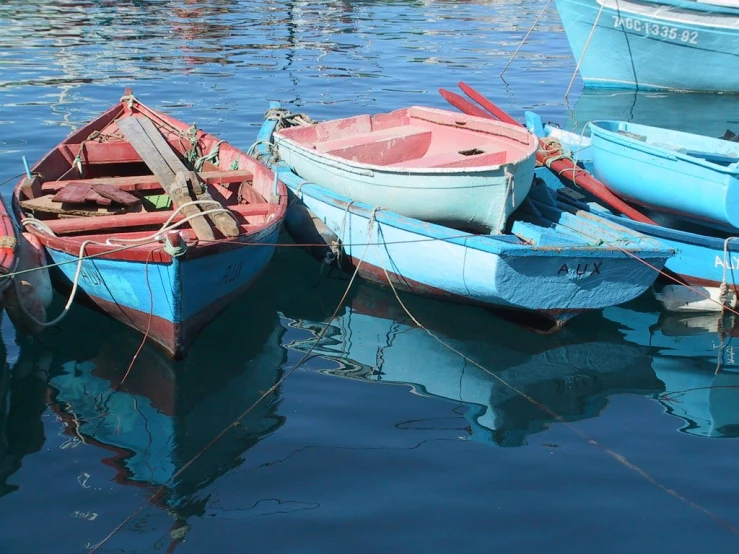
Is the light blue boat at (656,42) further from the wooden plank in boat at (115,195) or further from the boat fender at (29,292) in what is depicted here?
the boat fender at (29,292)

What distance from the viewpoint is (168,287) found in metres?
5.91

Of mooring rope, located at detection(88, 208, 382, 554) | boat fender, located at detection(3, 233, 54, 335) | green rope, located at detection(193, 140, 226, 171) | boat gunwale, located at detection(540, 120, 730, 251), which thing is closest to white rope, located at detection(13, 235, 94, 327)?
boat fender, located at detection(3, 233, 54, 335)

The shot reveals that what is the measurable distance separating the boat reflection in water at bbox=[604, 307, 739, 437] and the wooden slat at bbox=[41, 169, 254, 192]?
155 inches

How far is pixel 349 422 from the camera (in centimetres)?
579

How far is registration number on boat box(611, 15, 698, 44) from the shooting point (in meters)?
16.5

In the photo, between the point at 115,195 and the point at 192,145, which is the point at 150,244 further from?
the point at 192,145

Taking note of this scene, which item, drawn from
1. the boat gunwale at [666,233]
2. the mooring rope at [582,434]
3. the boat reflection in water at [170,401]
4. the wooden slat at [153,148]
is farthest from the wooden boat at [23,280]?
the boat gunwale at [666,233]

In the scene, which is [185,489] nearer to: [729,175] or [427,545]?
[427,545]

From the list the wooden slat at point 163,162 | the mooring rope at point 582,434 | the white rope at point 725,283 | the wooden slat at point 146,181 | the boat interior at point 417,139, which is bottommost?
the mooring rope at point 582,434

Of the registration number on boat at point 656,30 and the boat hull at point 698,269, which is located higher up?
the registration number on boat at point 656,30

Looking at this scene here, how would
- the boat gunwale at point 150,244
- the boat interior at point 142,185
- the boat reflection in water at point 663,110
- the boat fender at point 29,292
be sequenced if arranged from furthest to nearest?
the boat reflection in water at point 663,110
the boat interior at point 142,185
the boat fender at point 29,292
the boat gunwale at point 150,244

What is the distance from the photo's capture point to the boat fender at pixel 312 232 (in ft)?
25.9

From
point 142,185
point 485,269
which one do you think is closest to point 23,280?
point 142,185

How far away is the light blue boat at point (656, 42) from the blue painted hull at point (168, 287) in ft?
41.3
